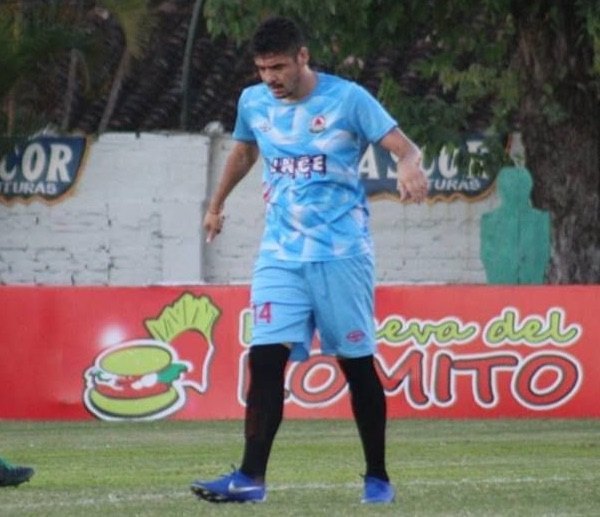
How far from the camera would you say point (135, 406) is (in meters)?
16.4

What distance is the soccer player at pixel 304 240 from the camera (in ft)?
27.6

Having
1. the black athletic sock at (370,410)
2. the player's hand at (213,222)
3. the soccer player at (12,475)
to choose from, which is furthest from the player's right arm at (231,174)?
the soccer player at (12,475)

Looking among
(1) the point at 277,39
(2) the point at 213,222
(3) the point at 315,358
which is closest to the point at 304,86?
(1) the point at 277,39

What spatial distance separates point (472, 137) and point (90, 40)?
12.1ft

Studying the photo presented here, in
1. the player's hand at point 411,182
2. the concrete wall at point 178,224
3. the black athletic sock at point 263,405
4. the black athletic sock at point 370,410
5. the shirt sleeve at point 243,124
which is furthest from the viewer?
the concrete wall at point 178,224

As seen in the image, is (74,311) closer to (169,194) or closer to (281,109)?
(169,194)

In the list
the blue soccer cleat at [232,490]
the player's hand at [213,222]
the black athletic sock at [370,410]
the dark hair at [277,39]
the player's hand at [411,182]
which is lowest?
the blue soccer cleat at [232,490]

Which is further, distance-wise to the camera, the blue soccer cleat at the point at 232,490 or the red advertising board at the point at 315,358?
the red advertising board at the point at 315,358

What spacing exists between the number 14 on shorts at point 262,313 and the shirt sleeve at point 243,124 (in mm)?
712

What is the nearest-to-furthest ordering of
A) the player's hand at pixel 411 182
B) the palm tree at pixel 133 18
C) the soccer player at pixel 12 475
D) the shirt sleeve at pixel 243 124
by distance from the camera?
the player's hand at pixel 411 182, the shirt sleeve at pixel 243 124, the soccer player at pixel 12 475, the palm tree at pixel 133 18

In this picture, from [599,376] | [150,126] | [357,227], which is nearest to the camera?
[357,227]

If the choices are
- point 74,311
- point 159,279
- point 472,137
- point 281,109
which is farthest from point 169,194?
point 281,109

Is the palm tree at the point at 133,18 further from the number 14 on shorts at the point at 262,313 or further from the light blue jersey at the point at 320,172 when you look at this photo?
the number 14 on shorts at the point at 262,313

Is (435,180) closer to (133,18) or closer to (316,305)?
(133,18)
